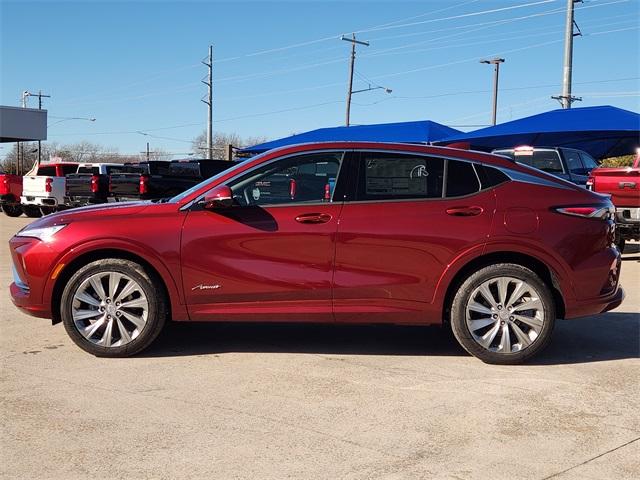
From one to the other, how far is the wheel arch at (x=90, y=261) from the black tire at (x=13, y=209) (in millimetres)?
20451

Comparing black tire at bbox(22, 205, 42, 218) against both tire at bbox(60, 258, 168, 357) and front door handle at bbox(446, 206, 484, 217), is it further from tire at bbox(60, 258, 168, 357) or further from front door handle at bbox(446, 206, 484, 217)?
front door handle at bbox(446, 206, 484, 217)

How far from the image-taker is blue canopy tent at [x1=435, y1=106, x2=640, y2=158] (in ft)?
56.2

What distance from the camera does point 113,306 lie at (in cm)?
533

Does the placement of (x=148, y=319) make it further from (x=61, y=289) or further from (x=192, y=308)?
(x=61, y=289)

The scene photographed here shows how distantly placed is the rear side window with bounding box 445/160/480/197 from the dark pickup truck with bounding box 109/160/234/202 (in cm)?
1404

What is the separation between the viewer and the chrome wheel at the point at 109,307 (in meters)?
5.32

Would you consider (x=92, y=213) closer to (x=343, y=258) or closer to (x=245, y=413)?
(x=343, y=258)

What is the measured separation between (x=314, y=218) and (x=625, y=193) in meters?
8.82

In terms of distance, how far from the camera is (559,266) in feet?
17.3

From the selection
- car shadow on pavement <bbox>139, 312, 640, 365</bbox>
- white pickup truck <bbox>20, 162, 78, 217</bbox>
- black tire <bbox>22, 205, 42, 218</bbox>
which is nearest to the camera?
car shadow on pavement <bbox>139, 312, 640, 365</bbox>

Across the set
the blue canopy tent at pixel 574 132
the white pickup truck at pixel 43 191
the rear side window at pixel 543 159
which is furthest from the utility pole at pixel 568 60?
the white pickup truck at pixel 43 191

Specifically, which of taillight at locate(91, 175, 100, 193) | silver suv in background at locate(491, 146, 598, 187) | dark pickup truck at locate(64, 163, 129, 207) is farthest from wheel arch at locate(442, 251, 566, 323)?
taillight at locate(91, 175, 100, 193)

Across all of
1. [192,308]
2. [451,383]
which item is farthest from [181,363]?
[451,383]

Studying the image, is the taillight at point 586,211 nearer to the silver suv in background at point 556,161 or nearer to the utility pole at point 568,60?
the silver suv in background at point 556,161
